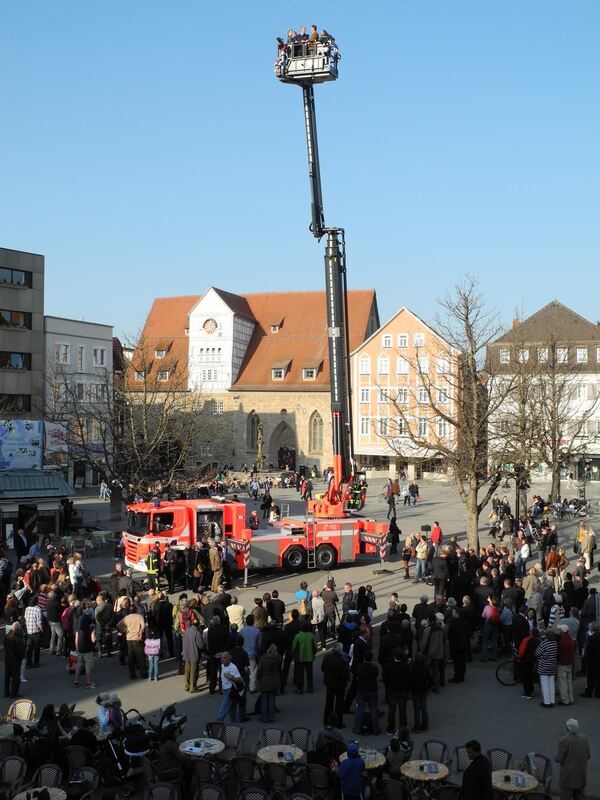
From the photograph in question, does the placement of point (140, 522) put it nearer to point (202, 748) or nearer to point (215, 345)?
point (202, 748)

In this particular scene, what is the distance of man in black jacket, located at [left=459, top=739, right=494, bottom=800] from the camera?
9547mm

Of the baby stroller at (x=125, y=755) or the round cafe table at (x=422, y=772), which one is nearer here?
the round cafe table at (x=422, y=772)

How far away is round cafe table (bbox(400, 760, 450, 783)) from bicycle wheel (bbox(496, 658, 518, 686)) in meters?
6.24

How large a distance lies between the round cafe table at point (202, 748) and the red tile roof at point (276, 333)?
55.5 meters

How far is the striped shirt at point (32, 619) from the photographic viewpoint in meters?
17.0

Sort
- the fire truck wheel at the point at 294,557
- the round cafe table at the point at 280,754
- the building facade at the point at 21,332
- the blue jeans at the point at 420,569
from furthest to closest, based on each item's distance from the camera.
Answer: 1. the building facade at the point at 21,332
2. the fire truck wheel at the point at 294,557
3. the blue jeans at the point at 420,569
4. the round cafe table at the point at 280,754

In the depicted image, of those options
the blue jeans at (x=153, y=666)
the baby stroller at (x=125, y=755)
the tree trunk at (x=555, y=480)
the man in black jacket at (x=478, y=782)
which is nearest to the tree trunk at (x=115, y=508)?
the tree trunk at (x=555, y=480)

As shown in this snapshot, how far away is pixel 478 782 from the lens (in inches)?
376

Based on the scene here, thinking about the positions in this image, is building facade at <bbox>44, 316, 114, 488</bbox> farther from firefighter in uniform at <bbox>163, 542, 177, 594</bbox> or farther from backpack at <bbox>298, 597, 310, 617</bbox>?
backpack at <bbox>298, 597, 310, 617</bbox>

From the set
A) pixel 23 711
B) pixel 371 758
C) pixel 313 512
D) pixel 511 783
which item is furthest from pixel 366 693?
pixel 313 512

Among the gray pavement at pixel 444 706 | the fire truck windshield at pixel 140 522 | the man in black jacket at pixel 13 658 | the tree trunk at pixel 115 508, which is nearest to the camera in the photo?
the gray pavement at pixel 444 706

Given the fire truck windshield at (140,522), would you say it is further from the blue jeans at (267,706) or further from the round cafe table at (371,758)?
the round cafe table at (371,758)

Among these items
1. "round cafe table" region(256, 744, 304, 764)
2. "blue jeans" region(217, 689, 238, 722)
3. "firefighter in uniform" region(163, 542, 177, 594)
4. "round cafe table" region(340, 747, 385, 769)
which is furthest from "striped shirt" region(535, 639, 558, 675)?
"firefighter in uniform" region(163, 542, 177, 594)

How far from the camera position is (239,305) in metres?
73.5
